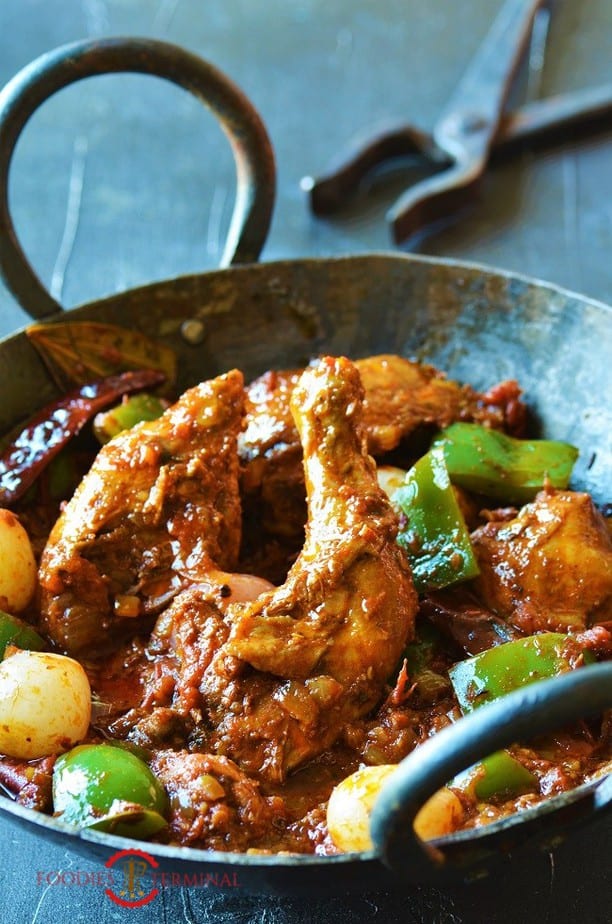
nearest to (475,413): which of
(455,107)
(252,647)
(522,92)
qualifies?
(252,647)

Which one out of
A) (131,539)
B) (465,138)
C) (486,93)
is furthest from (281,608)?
(486,93)

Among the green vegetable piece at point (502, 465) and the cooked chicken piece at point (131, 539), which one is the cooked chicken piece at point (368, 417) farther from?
the cooked chicken piece at point (131, 539)

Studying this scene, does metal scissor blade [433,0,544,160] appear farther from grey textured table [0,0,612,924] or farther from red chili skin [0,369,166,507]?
red chili skin [0,369,166,507]

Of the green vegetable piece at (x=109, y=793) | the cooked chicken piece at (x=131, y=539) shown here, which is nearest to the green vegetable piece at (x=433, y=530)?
the cooked chicken piece at (x=131, y=539)

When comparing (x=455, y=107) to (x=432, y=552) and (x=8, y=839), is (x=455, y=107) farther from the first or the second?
(x=8, y=839)

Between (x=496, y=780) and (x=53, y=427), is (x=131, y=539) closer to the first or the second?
(x=53, y=427)
